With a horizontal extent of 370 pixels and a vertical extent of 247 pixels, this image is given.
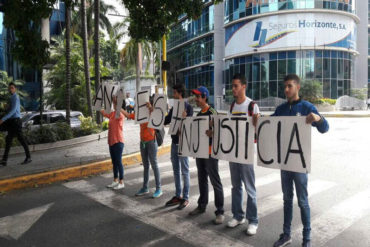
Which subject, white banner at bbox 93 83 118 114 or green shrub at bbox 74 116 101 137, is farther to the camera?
green shrub at bbox 74 116 101 137

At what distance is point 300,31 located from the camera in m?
36.0

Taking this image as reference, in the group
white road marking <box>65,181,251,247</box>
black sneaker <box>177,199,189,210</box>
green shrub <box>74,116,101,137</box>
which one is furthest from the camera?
green shrub <box>74,116,101,137</box>

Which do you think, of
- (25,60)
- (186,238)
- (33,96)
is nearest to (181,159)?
(186,238)

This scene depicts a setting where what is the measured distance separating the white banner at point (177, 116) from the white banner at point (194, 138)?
190mm

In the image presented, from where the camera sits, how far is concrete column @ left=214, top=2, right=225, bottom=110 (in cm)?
4347

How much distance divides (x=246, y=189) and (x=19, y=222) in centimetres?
324

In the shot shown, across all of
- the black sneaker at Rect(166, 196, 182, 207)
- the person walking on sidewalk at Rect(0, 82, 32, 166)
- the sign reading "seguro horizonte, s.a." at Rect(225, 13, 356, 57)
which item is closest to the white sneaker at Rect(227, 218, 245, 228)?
the black sneaker at Rect(166, 196, 182, 207)

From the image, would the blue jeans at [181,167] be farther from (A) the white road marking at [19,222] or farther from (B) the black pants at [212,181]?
(A) the white road marking at [19,222]

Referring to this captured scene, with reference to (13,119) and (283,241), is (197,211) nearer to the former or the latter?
(283,241)

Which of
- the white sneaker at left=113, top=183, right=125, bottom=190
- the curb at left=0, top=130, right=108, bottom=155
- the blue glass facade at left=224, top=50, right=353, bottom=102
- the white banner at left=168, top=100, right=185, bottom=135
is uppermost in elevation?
the blue glass facade at left=224, top=50, right=353, bottom=102

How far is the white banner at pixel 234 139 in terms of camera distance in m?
4.19

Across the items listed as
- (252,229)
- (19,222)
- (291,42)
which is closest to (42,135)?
(19,222)

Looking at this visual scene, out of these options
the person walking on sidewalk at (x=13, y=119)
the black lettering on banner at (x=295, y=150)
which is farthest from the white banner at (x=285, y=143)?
the person walking on sidewalk at (x=13, y=119)

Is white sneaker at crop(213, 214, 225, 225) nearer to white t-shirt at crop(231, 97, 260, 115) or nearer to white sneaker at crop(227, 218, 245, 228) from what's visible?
white sneaker at crop(227, 218, 245, 228)
